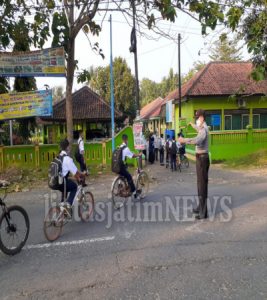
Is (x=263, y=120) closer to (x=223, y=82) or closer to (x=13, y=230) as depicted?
(x=223, y=82)

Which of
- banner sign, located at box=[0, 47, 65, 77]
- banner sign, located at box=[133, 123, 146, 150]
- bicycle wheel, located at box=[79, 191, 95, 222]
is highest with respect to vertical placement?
banner sign, located at box=[0, 47, 65, 77]

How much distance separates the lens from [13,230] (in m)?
5.54

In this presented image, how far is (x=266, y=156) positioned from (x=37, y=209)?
12.3 m

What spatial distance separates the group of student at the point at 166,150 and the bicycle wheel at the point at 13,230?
10039 mm

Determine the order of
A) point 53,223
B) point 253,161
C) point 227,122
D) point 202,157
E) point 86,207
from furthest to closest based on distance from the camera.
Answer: point 227,122 < point 253,161 < point 86,207 < point 202,157 < point 53,223

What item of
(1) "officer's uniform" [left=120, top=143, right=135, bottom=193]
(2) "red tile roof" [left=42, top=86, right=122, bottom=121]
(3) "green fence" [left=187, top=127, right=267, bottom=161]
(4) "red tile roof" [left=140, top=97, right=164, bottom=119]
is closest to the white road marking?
(1) "officer's uniform" [left=120, top=143, right=135, bottom=193]

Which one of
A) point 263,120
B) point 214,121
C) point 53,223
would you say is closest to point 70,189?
point 53,223

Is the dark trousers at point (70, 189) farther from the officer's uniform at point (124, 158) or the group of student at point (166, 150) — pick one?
the group of student at point (166, 150)

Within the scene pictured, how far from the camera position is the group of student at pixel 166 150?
16438 millimetres

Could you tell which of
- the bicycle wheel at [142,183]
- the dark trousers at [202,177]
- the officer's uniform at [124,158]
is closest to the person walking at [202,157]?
the dark trousers at [202,177]

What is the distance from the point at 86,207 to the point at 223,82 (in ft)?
66.9

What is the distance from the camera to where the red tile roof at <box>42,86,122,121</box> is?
97.6ft

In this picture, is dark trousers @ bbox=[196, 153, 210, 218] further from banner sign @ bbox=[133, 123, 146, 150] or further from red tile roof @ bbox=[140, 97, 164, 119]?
red tile roof @ bbox=[140, 97, 164, 119]

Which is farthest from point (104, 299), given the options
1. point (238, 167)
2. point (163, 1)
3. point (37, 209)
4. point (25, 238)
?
point (238, 167)
